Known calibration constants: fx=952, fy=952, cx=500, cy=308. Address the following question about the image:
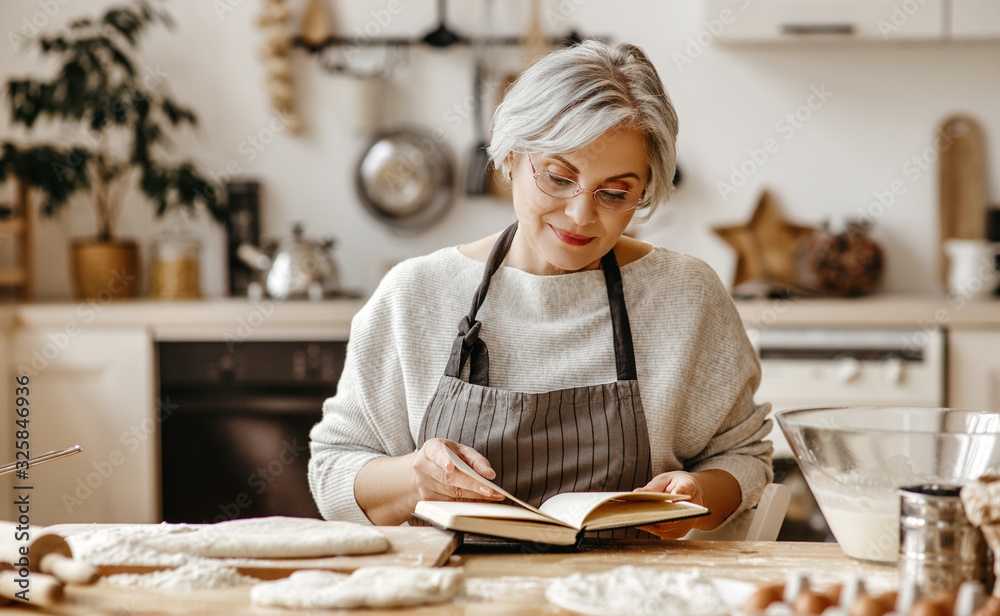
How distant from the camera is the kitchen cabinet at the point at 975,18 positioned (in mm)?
2828

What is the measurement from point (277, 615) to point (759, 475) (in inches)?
31.5

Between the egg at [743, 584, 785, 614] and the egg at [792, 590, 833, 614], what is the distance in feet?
0.07

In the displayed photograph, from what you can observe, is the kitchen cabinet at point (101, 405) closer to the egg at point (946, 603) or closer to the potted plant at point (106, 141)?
the potted plant at point (106, 141)

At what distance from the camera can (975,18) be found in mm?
2838

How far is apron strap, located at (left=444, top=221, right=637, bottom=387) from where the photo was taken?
1.42 meters

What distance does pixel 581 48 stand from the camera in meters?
1.39

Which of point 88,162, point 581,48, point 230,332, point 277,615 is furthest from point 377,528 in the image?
point 88,162

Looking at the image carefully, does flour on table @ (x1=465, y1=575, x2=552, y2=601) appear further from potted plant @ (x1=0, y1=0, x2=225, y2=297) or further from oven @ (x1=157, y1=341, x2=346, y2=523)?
potted plant @ (x1=0, y1=0, x2=225, y2=297)

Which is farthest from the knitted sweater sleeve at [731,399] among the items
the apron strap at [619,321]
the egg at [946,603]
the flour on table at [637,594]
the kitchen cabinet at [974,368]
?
the kitchen cabinet at [974,368]

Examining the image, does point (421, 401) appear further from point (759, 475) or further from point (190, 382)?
point (190, 382)

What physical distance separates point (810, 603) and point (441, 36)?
106 inches
